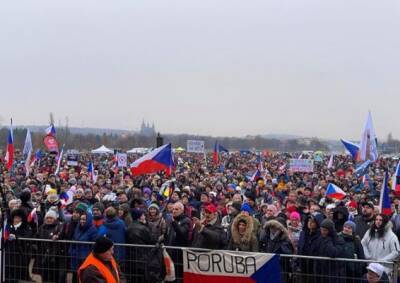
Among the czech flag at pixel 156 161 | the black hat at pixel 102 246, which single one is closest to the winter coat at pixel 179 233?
the black hat at pixel 102 246

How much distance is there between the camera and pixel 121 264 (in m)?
8.87

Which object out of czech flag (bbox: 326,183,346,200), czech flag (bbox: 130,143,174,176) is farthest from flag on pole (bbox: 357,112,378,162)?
czech flag (bbox: 130,143,174,176)

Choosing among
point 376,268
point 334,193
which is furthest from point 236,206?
point 334,193

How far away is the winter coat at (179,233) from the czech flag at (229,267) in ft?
3.17

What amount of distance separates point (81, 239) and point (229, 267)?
263 cm

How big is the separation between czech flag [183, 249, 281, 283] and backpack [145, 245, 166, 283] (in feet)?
1.02

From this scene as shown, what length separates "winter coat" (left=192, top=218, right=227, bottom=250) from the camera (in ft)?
28.3

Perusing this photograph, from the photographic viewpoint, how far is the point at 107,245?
638 centimetres

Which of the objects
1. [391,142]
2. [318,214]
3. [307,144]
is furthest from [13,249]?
[307,144]

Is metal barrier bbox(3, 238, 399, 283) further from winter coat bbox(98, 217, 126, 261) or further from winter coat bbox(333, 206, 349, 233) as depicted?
winter coat bbox(333, 206, 349, 233)

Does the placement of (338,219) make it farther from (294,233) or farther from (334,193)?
(334,193)

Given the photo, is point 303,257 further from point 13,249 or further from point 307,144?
point 307,144

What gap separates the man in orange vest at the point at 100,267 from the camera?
20.4 ft

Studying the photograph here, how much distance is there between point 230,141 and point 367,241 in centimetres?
16246
